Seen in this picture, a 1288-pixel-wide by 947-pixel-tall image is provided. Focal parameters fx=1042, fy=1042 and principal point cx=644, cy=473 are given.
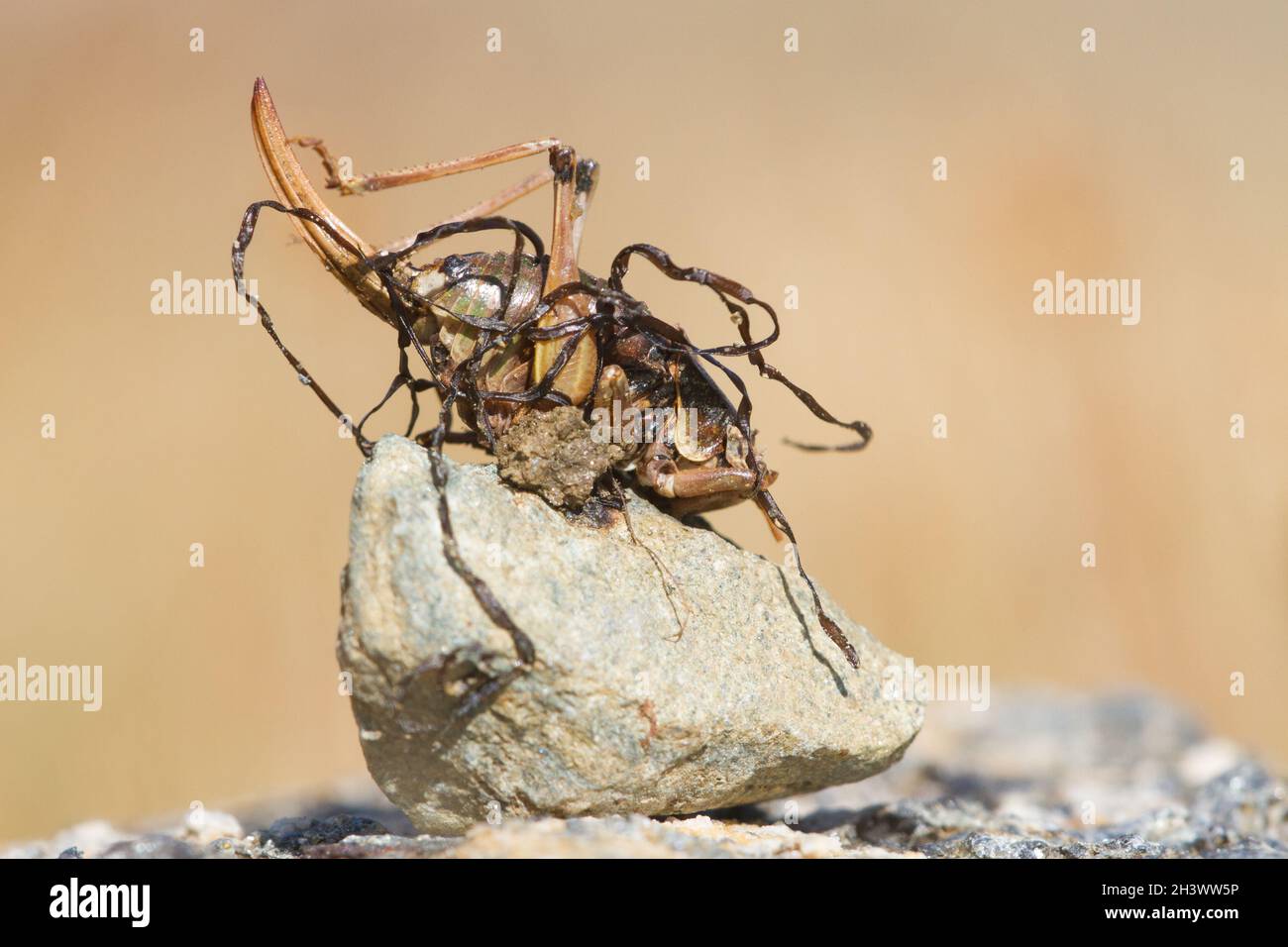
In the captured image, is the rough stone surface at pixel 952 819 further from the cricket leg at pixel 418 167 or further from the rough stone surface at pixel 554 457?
the cricket leg at pixel 418 167

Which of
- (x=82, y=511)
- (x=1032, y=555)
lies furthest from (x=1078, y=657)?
(x=82, y=511)

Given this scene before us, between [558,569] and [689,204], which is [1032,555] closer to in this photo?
[689,204]

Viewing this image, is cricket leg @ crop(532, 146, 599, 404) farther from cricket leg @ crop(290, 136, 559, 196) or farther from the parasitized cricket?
cricket leg @ crop(290, 136, 559, 196)

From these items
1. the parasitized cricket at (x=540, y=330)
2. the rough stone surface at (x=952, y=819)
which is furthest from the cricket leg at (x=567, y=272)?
the rough stone surface at (x=952, y=819)

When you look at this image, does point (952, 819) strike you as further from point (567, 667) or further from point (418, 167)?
point (418, 167)

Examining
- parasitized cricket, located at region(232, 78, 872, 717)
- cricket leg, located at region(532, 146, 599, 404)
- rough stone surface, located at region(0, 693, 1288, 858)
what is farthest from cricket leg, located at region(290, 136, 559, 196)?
rough stone surface, located at region(0, 693, 1288, 858)
